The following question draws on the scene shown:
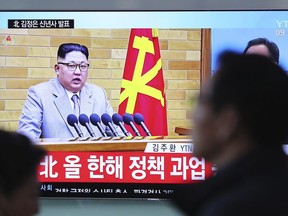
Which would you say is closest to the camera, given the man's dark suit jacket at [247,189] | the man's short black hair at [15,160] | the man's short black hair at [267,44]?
the man's dark suit jacket at [247,189]

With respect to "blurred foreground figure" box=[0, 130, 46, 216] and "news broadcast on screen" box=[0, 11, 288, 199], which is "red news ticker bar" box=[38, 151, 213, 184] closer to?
"news broadcast on screen" box=[0, 11, 288, 199]

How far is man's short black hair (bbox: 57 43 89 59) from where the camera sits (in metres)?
4.45

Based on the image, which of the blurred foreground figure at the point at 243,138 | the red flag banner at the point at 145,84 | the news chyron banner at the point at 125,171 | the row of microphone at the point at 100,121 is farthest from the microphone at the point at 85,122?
the blurred foreground figure at the point at 243,138

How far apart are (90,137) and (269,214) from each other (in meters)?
3.42

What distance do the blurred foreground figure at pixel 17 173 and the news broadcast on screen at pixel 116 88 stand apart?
9.87ft

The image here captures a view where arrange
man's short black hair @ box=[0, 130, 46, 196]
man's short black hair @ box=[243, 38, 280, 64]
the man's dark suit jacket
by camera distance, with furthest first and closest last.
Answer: man's short black hair @ box=[243, 38, 280, 64]
man's short black hair @ box=[0, 130, 46, 196]
the man's dark suit jacket

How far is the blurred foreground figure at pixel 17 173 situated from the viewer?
4.47ft

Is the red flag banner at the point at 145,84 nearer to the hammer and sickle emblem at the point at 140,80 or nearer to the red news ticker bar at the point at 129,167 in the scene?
the hammer and sickle emblem at the point at 140,80

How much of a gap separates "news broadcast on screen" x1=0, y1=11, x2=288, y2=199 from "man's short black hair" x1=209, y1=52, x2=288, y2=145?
317 centimetres

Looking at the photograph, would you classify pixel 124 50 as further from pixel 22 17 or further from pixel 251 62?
pixel 251 62

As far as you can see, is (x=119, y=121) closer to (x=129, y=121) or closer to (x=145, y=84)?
(x=129, y=121)

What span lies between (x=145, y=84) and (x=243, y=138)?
3.25 metres

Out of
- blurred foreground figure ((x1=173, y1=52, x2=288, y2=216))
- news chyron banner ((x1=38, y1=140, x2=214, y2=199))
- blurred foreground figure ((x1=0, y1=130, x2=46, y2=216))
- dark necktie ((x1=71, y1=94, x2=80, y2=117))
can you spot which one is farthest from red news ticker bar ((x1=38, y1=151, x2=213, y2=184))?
blurred foreground figure ((x1=173, y1=52, x2=288, y2=216))

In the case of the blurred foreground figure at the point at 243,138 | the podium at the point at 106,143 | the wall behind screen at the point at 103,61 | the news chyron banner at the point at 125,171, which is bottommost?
the news chyron banner at the point at 125,171
